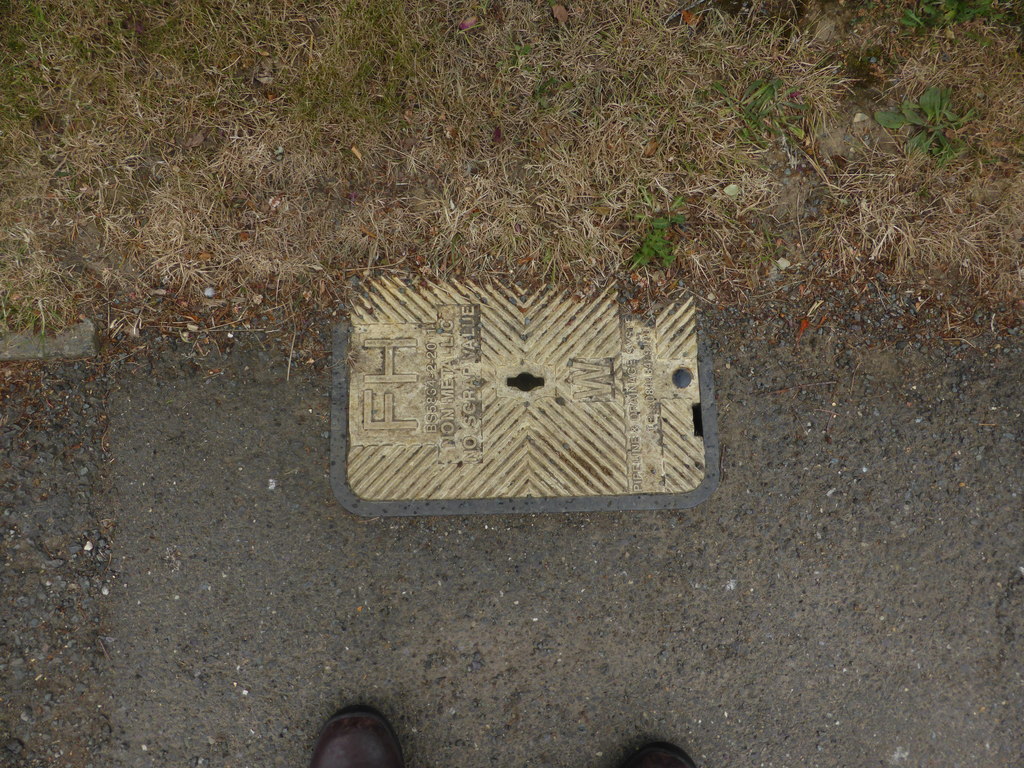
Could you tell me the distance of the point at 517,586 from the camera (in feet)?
7.66

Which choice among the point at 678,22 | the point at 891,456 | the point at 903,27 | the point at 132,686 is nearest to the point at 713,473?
the point at 891,456

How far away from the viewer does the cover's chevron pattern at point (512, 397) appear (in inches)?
92.4

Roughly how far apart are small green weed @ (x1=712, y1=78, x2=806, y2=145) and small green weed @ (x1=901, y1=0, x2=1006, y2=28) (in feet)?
1.95

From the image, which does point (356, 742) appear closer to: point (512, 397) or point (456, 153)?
point (512, 397)

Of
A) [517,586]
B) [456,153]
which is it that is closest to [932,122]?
[456,153]

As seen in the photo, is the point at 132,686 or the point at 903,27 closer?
the point at 132,686

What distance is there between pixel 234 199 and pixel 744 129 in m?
2.17

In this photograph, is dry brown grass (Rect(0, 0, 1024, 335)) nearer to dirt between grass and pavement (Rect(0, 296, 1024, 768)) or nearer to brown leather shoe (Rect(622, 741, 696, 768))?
dirt between grass and pavement (Rect(0, 296, 1024, 768))

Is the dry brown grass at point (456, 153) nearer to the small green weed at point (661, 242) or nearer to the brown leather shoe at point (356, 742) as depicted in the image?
the small green weed at point (661, 242)

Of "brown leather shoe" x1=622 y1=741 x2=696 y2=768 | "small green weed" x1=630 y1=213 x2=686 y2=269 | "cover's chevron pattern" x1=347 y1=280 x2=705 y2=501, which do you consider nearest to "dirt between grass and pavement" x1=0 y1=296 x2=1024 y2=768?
"brown leather shoe" x1=622 y1=741 x2=696 y2=768

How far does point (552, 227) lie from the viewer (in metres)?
2.41

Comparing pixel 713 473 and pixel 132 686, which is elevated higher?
pixel 713 473

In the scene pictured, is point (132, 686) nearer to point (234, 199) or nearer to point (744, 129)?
point (234, 199)

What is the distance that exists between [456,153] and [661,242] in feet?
3.08
